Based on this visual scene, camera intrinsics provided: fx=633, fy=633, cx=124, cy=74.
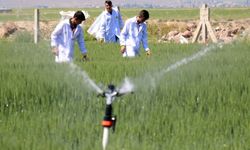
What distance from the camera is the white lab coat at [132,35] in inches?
377

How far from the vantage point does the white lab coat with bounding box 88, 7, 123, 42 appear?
13.7 m

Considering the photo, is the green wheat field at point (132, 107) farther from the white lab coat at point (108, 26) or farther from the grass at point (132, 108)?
the white lab coat at point (108, 26)

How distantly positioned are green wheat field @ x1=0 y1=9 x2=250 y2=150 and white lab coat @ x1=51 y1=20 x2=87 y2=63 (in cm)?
33

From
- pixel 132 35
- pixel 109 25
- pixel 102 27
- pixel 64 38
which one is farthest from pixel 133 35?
pixel 102 27

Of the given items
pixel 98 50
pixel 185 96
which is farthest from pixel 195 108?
pixel 98 50

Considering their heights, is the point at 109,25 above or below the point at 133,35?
below

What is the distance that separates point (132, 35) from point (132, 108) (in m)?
4.10

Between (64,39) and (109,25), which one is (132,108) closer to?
(64,39)

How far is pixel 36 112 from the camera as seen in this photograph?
5551 mm

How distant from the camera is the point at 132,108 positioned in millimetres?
5605

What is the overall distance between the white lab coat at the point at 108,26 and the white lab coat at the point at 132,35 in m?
3.85

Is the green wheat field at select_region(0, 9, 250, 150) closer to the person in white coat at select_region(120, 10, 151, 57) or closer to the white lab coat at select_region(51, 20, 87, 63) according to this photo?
the white lab coat at select_region(51, 20, 87, 63)

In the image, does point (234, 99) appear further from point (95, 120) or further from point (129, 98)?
point (95, 120)

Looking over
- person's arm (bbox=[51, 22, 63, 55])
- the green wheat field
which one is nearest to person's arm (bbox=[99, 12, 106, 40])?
person's arm (bbox=[51, 22, 63, 55])
